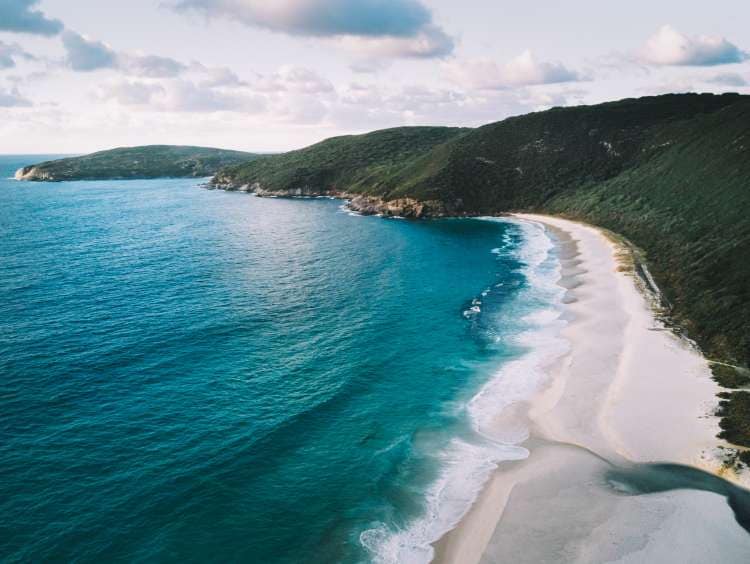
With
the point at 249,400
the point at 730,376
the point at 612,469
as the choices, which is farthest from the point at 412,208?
the point at 612,469

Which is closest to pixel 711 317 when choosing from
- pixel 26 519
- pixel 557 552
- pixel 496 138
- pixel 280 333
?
pixel 557 552

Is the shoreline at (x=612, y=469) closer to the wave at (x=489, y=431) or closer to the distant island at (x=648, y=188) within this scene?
the wave at (x=489, y=431)

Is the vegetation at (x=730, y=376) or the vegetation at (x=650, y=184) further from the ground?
the vegetation at (x=650, y=184)

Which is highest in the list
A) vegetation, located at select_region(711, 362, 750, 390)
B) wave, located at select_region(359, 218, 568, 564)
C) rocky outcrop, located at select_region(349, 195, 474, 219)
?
rocky outcrop, located at select_region(349, 195, 474, 219)

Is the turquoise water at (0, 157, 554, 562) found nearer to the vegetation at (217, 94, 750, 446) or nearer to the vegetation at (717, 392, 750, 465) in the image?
the vegetation at (717, 392, 750, 465)

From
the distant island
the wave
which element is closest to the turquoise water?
the wave

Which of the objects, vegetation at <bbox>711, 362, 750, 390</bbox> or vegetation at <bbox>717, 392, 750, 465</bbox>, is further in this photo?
vegetation at <bbox>711, 362, 750, 390</bbox>

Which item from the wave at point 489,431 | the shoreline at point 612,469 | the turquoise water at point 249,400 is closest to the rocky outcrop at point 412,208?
the turquoise water at point 249,400
